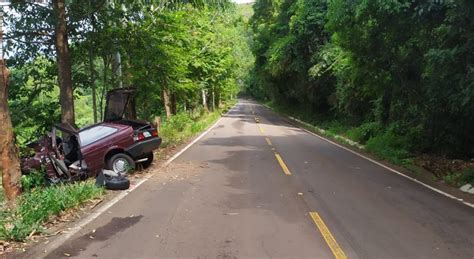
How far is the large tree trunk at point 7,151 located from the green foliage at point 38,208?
33cm

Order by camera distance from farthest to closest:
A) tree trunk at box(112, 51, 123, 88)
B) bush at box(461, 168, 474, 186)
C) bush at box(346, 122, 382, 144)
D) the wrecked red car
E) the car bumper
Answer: bush at box(346, 122, 382, 144)
tree trunk at box(112, 51, 123, 88)
the car bumper
the wrecked red car
bush at box(461, 168, 474, 186)

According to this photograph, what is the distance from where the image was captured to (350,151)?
Result: 19094mm

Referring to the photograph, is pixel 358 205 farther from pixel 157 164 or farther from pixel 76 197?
pixel 157 164

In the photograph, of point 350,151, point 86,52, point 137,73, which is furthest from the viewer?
point 350,151

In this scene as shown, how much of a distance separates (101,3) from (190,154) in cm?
598

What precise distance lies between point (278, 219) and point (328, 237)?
1.19 m

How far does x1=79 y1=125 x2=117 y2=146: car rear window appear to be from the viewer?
39.1 ft

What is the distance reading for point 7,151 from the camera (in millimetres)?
8617

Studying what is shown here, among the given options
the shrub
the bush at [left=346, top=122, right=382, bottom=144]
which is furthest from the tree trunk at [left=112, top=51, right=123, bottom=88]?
the bush at [left=346, top=122, right=382, bottom=144]

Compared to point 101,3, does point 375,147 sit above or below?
below

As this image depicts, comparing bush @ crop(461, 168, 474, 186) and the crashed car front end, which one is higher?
the crashed car front end

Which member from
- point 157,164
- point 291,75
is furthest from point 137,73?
point 291,75

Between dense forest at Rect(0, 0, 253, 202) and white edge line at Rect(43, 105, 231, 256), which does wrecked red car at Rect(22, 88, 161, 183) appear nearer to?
dense forest at Rect(0, 0, 253, 202)

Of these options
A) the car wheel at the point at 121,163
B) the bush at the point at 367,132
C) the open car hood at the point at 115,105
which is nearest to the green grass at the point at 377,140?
the bush at the point at 367,132
